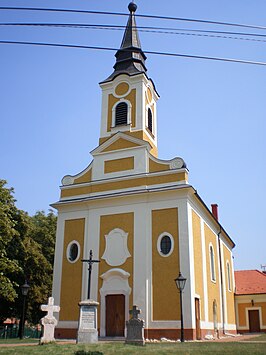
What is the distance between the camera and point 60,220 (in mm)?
25797

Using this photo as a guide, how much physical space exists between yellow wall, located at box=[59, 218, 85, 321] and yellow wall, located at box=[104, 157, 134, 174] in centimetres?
362

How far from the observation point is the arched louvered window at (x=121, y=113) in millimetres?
27469

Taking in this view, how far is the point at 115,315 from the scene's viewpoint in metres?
22.2

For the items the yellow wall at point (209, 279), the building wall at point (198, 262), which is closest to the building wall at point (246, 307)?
the yellow wall at point (209, 279)

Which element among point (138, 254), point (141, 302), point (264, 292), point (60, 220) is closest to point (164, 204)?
point (138, 254)

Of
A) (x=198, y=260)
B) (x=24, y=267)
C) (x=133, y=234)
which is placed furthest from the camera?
(x=24, y=267)

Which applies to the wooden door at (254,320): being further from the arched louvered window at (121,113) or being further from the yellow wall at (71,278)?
the arched louvered window at (121,113)

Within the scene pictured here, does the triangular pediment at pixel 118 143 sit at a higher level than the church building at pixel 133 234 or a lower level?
higher

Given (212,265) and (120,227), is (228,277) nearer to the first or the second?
(212,265)

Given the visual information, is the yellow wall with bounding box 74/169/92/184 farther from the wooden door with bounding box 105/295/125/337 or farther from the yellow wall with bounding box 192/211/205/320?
the wooden door with bounding box 105/295/125/337

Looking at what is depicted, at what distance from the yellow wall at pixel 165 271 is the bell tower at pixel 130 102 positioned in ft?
19.9

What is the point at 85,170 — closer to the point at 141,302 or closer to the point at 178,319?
the point at 141,302

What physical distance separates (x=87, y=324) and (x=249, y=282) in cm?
2481

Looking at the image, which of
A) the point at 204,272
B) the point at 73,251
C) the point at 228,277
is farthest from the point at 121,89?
the point at 228,277
